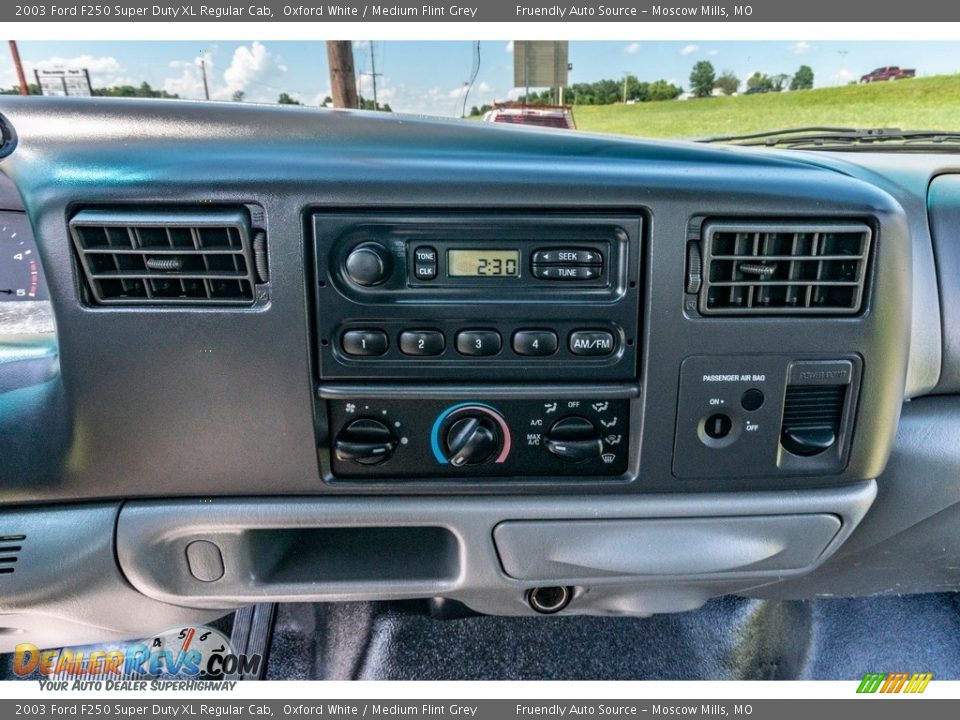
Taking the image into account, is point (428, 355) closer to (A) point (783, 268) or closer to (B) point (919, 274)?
(A) point (783, 268)

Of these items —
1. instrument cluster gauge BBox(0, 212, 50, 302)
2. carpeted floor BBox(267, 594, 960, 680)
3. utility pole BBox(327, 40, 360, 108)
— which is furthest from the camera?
carpeted floor BBox(267, 594, 960, 680)

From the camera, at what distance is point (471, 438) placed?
1098mm

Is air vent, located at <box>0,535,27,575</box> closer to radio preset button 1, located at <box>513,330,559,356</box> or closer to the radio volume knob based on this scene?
the radio volume knob

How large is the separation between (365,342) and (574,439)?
0.42 meters

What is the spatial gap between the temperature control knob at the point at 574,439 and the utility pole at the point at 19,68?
3.77 ft

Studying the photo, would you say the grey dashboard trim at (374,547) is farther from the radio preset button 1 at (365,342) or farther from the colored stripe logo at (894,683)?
the colored stripe logo at (894,683)

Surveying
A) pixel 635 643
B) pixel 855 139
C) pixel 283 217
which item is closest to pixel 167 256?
pixel 283 217

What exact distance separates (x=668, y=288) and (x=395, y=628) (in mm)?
1381

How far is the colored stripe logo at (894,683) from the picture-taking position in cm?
163

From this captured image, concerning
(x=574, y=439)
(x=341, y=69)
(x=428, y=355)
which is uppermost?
(x=341, y=69)

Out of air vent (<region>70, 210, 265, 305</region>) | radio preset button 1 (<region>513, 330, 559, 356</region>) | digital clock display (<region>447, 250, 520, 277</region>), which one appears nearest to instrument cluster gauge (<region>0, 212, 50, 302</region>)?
air vent (<region>70, 210, 265, 305</region>)

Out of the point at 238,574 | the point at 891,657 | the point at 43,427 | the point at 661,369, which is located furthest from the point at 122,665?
the point at 891,657

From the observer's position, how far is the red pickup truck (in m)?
1.53

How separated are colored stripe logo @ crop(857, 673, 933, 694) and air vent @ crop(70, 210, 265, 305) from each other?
5.96 feet
